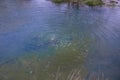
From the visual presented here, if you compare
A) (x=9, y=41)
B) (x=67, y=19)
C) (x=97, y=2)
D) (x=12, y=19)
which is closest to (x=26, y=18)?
(x=12, y=19)

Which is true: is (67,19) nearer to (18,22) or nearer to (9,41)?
(18,22)

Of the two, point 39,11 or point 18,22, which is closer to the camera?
point 18,22

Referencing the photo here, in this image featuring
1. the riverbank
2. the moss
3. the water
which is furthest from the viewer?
the moss

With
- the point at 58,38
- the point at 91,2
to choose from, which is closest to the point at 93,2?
the point at 91,2

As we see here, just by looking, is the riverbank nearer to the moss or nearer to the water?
the moss

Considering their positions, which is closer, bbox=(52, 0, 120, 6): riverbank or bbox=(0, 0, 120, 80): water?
bbox=(0, 0, 120, 80): water

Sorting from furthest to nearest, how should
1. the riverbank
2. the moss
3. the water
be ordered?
1. the moss
2. the riverbank
3. the water

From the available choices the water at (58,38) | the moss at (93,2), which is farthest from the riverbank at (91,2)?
the water at (58,38)

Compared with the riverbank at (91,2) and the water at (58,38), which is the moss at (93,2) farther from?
the water at (58,38)

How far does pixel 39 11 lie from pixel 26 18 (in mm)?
1732

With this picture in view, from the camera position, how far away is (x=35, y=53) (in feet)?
32.4

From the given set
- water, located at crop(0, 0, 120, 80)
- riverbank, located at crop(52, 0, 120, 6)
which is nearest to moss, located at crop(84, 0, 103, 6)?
riverbank, located at crop(52, 0, 120, 6)

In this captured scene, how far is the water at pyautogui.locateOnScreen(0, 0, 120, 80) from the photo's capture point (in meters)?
9.16

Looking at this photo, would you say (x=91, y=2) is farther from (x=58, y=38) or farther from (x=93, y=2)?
(x=58, y=38)
